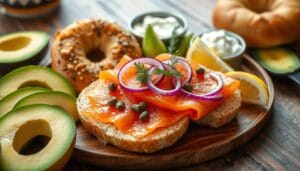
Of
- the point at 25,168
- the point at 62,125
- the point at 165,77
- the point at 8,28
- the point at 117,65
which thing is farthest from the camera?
the point at 8,28

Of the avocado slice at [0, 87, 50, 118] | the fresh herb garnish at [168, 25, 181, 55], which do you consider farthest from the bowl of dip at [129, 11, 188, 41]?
the avocado slice at [0, 87, 50, 118]

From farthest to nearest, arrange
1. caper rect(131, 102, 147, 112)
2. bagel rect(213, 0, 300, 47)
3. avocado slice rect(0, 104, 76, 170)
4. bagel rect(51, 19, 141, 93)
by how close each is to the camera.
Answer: bagel rect(213, 0, 300, 47), bagel rect(51, 19, 141, 93), caper rect(131, 102, 147, 112), avocado slice rect(0, 104, 76, 170)

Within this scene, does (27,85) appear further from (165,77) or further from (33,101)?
(165,77)

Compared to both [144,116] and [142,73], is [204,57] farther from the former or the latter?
[144,116]

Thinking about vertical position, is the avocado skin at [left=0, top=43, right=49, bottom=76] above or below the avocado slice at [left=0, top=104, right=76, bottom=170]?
below

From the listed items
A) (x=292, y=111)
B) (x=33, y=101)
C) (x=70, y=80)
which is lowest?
(x=292, y=111)

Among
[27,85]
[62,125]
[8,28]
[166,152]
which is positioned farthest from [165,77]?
[8,28]

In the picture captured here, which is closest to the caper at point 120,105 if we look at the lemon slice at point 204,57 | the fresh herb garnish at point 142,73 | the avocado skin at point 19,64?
the fresh herb garnish at point 142,73

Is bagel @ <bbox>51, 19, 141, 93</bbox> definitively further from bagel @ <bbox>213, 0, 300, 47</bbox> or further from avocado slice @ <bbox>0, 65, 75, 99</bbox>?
bagel @ <bbox>213, 0, 300, 47</bbox>
